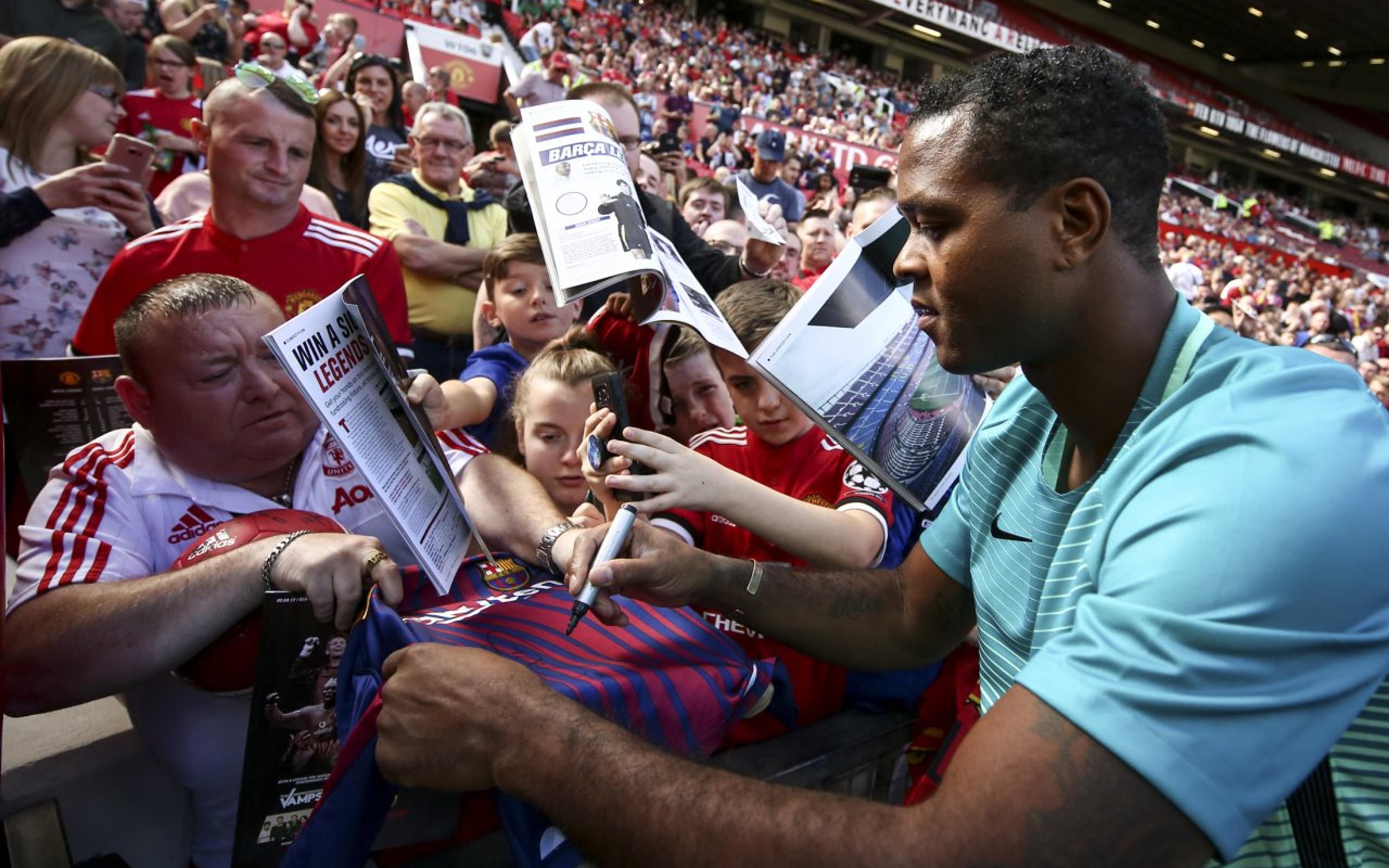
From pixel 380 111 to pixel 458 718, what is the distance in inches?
202

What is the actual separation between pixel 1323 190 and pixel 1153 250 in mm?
52549

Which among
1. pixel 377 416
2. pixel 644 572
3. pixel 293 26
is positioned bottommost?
pixel 644 572

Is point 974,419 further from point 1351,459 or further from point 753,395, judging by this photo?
point 1351,459

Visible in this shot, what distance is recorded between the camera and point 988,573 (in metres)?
1.38

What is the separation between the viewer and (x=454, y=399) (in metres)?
2.12

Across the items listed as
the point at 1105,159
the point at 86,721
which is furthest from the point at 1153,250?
the point at 86,721

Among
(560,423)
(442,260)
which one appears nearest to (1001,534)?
(560,423)

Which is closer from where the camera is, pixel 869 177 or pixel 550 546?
pixel 550 546

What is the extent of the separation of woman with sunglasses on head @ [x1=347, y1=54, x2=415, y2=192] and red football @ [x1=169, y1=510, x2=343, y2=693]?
12.9ft

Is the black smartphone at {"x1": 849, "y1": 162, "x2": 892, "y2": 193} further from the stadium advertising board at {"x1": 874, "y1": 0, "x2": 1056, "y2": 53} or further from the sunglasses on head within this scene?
the stadium advertising board at {"x1": 874, "y1": 0, "x2": 1056, "y2": 53}

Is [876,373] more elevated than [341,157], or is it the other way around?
[341,157]

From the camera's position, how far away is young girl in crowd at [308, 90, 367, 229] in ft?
13.1

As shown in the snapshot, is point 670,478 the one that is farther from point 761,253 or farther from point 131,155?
point 131,155

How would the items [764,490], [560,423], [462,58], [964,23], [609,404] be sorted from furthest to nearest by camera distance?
[964,23], [462,58], [560,423], [764,490], [609,404]
